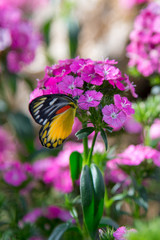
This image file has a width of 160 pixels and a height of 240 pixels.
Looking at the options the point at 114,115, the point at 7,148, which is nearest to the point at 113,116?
the point at 114,115

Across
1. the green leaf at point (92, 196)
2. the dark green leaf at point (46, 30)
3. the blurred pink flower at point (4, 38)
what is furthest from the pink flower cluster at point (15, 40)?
the green leaf at point (92, 196)

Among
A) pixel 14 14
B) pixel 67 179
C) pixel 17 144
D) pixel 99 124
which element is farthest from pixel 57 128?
pixel 17 144

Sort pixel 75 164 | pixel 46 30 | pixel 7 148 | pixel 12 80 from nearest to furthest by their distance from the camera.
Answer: pixel 75 164, pixel 12 80, pixel 7 148, pixel 46 30

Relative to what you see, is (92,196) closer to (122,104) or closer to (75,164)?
(75,164)

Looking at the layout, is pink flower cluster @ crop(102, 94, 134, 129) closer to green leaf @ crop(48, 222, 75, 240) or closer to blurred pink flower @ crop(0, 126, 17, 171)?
green leaf @ crop(48, 222, 75, 240)

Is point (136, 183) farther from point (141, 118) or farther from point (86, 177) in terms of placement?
point (86, 177)

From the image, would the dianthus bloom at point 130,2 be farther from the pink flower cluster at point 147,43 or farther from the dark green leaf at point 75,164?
the dark green leaf at point 75,164
